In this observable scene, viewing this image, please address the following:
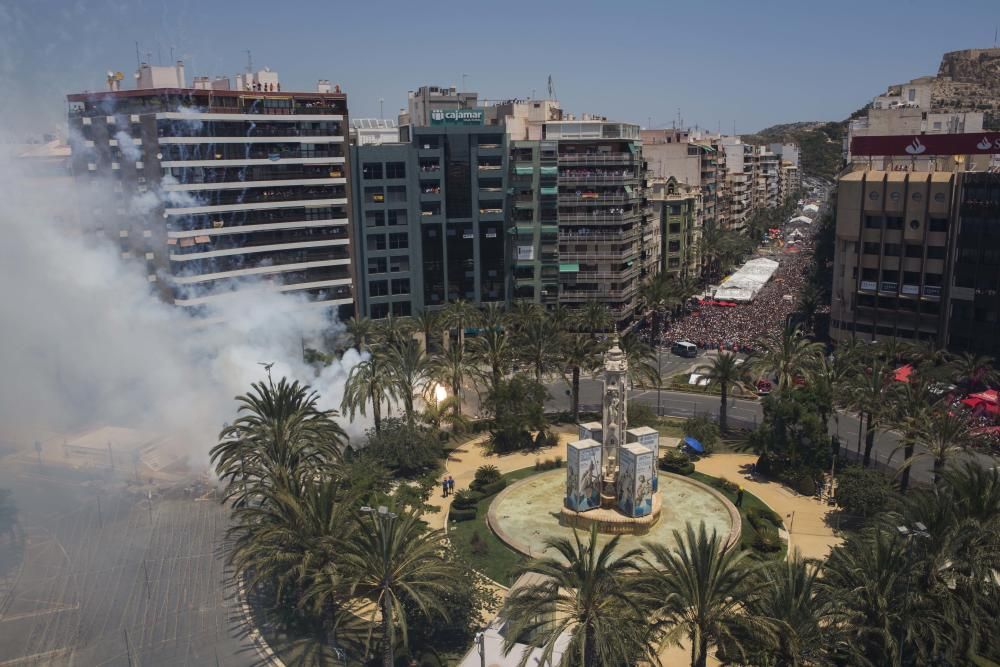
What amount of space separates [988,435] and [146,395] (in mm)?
53943

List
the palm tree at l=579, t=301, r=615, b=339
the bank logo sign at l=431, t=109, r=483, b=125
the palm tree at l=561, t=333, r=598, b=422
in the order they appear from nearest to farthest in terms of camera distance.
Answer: the palm tree at l=561, t=333, r=598, b=422, the palm tree at l=579, t=301, r=615, b=339, the bank logo sign at l=431, t=109, r=483, b=125

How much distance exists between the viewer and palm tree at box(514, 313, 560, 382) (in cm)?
6656

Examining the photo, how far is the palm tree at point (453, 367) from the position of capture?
200ft

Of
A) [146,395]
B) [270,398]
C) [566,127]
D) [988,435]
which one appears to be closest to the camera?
[270,398]

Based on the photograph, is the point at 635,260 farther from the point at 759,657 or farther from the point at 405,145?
the point at 759,657

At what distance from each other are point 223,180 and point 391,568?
54.3 m

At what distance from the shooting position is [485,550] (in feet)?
153

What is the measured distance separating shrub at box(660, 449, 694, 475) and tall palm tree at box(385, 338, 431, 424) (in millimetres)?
17369

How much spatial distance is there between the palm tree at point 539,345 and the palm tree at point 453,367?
604 centimetres

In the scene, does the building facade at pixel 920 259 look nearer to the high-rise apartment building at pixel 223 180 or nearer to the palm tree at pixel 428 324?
the palm tree at pixel 428 324

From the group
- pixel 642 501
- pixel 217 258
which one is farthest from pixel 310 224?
pixel 642 501

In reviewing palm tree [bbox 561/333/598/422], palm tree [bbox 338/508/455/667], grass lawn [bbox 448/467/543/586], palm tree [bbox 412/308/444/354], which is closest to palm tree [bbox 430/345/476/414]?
palm tree [bbox 561/333/598/422]

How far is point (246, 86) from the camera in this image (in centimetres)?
8619

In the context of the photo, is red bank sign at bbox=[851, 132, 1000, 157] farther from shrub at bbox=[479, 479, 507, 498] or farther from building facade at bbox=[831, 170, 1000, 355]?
shrub at bbox=[479, 479, 507, 498]
